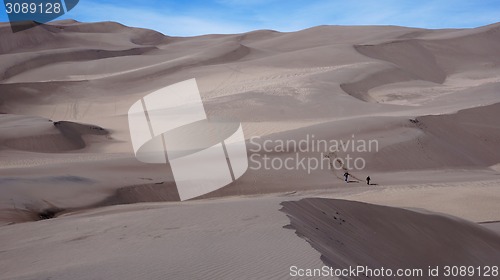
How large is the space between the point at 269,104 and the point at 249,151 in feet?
44.7

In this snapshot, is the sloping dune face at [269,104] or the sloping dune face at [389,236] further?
the sloping dune face at [269,104]

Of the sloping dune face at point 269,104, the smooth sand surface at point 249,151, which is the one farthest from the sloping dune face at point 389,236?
the sloping dune face at point 269,104

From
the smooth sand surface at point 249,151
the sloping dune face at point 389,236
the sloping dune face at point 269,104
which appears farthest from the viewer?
the sloping dune face at point 269,104

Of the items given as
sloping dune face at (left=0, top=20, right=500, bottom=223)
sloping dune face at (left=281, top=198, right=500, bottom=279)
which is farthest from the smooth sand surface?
sloping dune face at (left=281, top=198, right=500, bottom=279)

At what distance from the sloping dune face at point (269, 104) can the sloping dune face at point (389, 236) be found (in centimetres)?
672

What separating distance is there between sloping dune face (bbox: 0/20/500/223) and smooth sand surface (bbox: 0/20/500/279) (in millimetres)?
98

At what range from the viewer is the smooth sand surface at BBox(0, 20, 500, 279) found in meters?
7.37

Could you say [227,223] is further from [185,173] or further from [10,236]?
[185,173]

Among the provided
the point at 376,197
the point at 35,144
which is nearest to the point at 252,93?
the point at 35,144

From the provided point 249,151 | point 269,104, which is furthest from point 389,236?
point 269,104

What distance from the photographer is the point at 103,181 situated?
16.3m

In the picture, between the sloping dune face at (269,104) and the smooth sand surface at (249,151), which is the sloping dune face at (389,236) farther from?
the sloping dune face at (269,104)

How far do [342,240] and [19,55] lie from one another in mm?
60746

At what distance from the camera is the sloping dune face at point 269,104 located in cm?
1781
